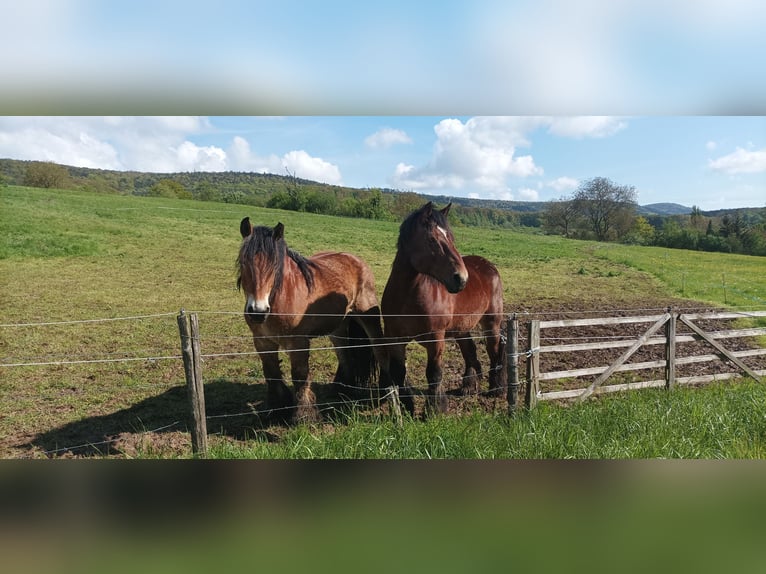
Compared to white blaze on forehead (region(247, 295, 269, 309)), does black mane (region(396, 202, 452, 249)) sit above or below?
above

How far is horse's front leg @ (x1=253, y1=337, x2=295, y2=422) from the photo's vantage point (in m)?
4.14

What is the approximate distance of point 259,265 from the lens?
360 cm

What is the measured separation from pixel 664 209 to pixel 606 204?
20.0 inches

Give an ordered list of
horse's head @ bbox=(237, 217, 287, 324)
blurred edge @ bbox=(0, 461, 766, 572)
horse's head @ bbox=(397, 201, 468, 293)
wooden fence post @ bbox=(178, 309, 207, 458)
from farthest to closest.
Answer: horse's head @ bbox=(397, 201, 468, 293) < horse's head @ bbox=(237, 217, 287, 324) < wooden fence post @ bbox=(178, 309, 207, 458) < blurred edge @ bbox=(0, 461, 766, 572)

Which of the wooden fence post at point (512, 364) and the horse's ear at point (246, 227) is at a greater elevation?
the horse's ear at point (246, 227)

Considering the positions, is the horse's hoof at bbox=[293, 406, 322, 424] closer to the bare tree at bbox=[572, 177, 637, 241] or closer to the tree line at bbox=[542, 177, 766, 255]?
the tree line at bbox=[542, 177, 766, 255]

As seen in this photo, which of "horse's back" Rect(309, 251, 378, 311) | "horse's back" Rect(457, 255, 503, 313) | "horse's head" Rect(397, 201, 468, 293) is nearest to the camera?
"horse's head" Rect(397, 201, 468, 293)

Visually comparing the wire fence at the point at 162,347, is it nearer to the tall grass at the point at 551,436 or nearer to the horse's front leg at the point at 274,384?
the horse's front leg at the point at 274,384

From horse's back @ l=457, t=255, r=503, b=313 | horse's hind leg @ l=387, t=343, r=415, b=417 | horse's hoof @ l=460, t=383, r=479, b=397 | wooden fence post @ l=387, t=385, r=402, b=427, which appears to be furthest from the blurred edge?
horse's back @ l=457, t=255, r=503, b=313

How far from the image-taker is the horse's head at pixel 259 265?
3.59m

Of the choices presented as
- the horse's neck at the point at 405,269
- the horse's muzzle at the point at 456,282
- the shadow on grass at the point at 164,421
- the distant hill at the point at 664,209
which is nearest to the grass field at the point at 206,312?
the shadow on grass at the point at 164,421

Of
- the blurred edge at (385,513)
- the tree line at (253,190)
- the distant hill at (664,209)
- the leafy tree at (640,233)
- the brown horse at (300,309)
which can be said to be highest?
the tree line at (253,190)

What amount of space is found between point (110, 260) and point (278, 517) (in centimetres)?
339

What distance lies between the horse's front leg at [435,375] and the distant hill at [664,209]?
2.26m
